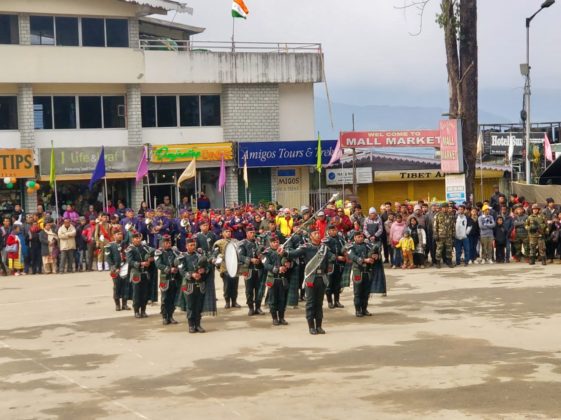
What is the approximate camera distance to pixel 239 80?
37.8m

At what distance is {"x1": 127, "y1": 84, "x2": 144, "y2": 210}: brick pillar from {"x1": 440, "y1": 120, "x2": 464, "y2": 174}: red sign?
11.4 m

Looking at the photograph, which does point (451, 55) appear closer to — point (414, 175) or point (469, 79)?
point (469, 79)

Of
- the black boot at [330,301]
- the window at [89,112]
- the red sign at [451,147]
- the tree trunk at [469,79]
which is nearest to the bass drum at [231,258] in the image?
the black boot at [330,301]

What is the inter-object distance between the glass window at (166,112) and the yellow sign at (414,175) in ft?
26.4

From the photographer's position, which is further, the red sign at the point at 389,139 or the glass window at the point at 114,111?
the red sign at the point at 389,139

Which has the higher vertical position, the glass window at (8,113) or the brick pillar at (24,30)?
the brick pillar at (24,30)

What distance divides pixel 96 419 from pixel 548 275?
580 inches

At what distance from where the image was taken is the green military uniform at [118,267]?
19.7 m

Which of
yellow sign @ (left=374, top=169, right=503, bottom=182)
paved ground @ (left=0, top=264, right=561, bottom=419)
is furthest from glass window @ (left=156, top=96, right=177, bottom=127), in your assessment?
paved ground @ (left=0, top=264, right=561, bottom=419)

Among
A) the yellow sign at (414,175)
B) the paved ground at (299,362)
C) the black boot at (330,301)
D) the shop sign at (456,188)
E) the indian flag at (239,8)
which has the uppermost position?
the indian flag at (239,8)

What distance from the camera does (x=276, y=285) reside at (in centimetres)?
1761

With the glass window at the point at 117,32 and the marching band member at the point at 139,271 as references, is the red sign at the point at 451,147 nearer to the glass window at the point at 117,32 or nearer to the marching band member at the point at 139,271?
the glass window at the point at 117,32

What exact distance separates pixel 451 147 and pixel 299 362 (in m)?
17.4

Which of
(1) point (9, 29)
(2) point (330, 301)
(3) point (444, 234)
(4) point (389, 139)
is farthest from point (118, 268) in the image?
(4) point (389, 139)
